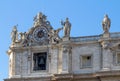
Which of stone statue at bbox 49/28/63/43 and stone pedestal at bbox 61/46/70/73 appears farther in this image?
stone statue at bbox 49/28/63/43

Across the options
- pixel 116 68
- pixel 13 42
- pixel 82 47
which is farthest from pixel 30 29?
pixel 116 68

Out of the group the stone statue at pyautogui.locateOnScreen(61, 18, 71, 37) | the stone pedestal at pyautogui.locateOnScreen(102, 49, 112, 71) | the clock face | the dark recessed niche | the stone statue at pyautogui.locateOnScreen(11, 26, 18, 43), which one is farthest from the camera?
the stone statue at pyautogui.locateOnScreen(11, 26, 18, 43)

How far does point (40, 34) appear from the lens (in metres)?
58.5

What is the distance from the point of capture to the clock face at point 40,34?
191ft

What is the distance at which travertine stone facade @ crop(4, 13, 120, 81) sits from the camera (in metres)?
55.4

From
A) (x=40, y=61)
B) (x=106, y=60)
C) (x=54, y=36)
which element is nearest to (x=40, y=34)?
(x=54, y=36)

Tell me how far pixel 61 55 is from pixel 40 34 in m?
3.42

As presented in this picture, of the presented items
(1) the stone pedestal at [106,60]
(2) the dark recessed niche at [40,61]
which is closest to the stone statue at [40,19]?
(2) the dark recessed niche at [40,61]

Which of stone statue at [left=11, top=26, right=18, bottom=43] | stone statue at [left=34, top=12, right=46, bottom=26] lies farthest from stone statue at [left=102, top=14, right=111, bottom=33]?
stone statue at [left=11, top=26, right=18, bottom=43]

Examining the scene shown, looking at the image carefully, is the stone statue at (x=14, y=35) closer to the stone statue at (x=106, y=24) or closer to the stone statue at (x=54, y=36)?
the stone statue at (x=54, y=36)

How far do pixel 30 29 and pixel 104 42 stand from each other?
26.5 ft

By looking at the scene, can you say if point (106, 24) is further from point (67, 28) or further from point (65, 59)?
point (65, 59)

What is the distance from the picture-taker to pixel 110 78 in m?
54.3

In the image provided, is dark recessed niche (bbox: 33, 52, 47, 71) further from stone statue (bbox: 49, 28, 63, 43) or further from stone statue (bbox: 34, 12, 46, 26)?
stone statue (bbox: 34, 12, 46, 26)
